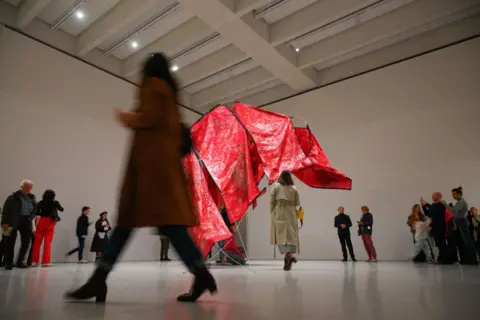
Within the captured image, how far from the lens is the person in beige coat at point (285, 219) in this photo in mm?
5633

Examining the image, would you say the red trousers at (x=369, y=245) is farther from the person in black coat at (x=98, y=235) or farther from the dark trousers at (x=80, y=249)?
the dark trousers at (x=80, y=249)

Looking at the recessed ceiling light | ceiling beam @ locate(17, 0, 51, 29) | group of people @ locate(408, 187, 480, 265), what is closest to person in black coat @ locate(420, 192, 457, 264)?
group of people @ locate(408, 187, 480, 265)

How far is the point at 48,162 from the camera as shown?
998cm

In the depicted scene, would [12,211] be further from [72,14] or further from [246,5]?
[246,5]

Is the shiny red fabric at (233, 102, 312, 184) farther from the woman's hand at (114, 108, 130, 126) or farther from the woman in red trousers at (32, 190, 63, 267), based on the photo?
the woman in red trousers at (32, 190, 63, 267)

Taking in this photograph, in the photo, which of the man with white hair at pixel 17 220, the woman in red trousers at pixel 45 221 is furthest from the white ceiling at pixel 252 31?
the man with white hair at pixel 17 220

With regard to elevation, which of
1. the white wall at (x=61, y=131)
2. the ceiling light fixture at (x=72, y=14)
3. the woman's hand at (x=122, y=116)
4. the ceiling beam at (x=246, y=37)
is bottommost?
the woman's hand at (x=122, y=116)

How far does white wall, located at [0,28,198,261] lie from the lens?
9.44 m

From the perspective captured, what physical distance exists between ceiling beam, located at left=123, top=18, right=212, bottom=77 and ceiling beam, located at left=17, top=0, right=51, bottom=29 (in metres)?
3.11

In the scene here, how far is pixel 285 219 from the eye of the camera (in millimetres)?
5695

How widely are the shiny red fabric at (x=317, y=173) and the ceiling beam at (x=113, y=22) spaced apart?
572 cm

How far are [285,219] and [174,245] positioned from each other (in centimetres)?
362

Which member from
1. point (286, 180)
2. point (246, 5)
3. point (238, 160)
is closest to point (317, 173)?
point (286, 180)

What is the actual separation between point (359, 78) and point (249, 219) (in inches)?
260
